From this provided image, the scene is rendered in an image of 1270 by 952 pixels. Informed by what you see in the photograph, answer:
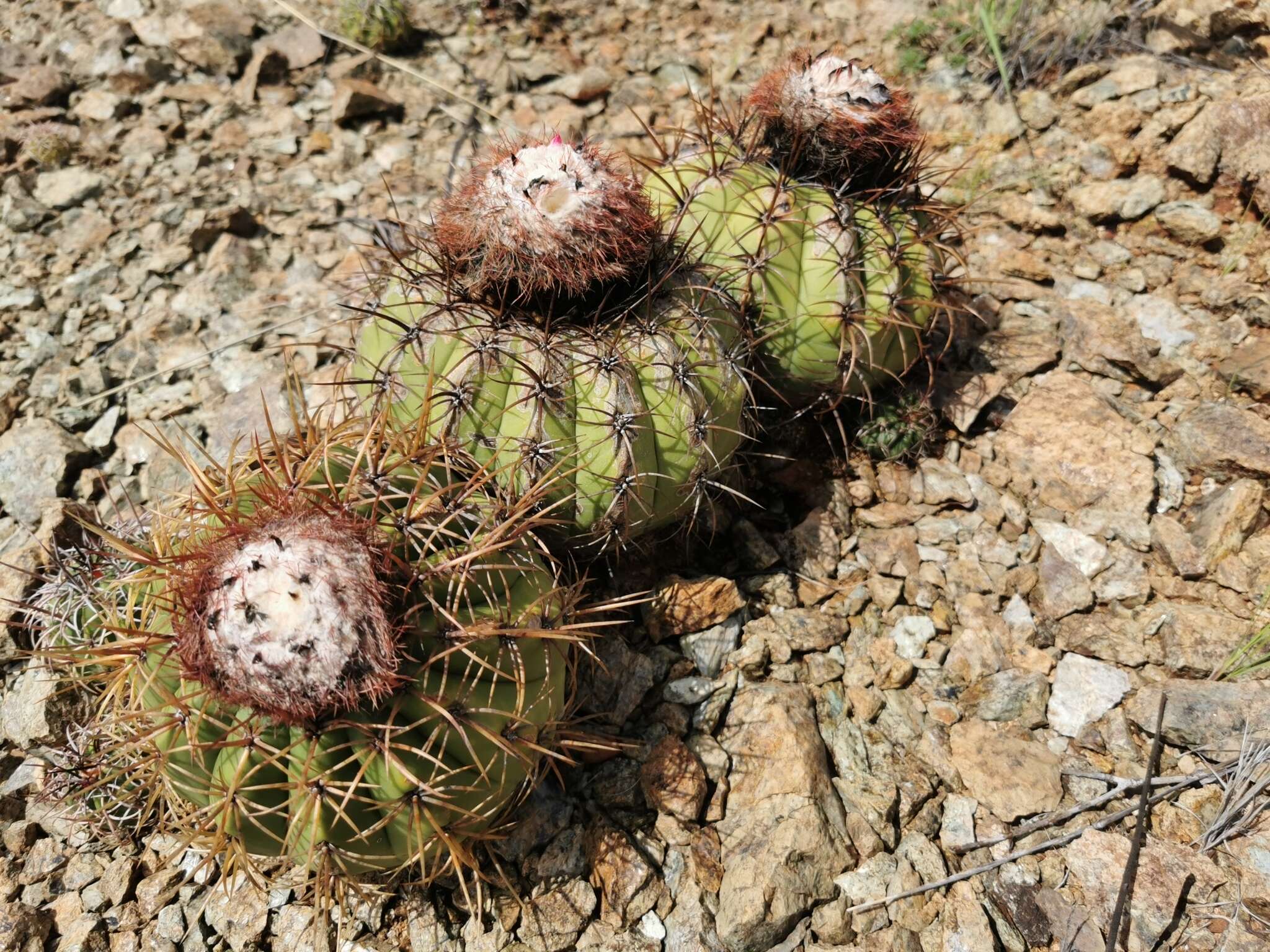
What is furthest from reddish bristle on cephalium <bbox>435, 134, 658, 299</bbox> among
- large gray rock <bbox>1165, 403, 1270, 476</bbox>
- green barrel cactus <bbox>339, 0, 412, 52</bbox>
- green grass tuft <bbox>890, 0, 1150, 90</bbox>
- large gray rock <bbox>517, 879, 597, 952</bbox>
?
green barrel cactus <bbox>339, 0, 412, 52</bbox>

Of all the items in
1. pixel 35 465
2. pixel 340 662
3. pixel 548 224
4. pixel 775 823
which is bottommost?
pixel 35 465

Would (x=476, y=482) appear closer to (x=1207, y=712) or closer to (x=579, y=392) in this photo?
(x=579, y=392)

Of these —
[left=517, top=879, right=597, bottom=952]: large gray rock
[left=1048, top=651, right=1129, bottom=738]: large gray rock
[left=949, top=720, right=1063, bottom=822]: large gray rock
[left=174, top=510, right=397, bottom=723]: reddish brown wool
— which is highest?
[left=174, top=510, right=397, bottom=723]: reddish brown wool

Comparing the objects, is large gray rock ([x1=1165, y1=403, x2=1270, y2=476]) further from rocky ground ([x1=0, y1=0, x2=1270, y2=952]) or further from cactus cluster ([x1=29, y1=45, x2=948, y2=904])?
cactus cluster ([x1=29, y1=45, x2=948, y2=904])

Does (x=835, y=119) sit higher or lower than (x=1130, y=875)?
higher

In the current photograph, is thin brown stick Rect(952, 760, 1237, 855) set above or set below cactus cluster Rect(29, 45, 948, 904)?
below

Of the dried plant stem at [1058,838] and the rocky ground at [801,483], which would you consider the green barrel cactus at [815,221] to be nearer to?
the rocky ground at [801,483]

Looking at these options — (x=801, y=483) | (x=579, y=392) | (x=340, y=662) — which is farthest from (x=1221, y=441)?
(x=340, y=662)

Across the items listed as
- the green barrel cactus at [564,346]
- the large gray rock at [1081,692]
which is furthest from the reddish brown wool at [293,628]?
the large gray rock at [1081,692]
